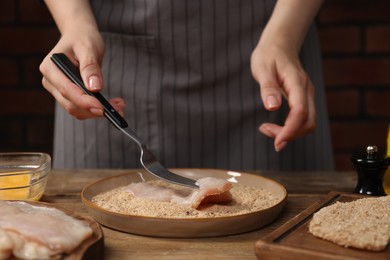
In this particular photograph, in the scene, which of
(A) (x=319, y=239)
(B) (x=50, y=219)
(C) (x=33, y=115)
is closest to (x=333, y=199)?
(A) (x=319, y=239)

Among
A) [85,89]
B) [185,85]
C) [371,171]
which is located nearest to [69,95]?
[85,89]

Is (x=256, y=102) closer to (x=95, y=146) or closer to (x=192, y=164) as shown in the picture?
(x=192, y=164)

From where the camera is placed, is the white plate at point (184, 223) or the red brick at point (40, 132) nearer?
the white plate at point (184, 223)

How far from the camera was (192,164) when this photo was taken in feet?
4.80

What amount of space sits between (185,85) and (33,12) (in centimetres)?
102

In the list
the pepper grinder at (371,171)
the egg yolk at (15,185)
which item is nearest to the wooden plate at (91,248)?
the egg yolk at (15,185)

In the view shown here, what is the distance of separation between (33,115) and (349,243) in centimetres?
174

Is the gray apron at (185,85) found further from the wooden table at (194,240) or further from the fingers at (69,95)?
the fingers at (69,95)


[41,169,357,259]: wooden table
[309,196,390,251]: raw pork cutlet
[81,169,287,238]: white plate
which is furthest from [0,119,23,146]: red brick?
[309,196,390,251]: raw pork cutlet

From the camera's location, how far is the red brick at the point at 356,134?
222 cm

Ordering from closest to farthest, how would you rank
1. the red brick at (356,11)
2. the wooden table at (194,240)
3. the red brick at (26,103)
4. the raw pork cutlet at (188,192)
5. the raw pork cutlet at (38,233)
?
the raw pork cutlet at (38,233)
the wooden table at (194,240)
the raw pork cutlet at (188,192)
the red brick at (356,11)
the red brick at (26,103)

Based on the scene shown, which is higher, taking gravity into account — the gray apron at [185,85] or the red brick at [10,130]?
the gray apron at [185,85]

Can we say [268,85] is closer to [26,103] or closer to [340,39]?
[340,39]

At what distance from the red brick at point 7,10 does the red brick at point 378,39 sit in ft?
4.15
